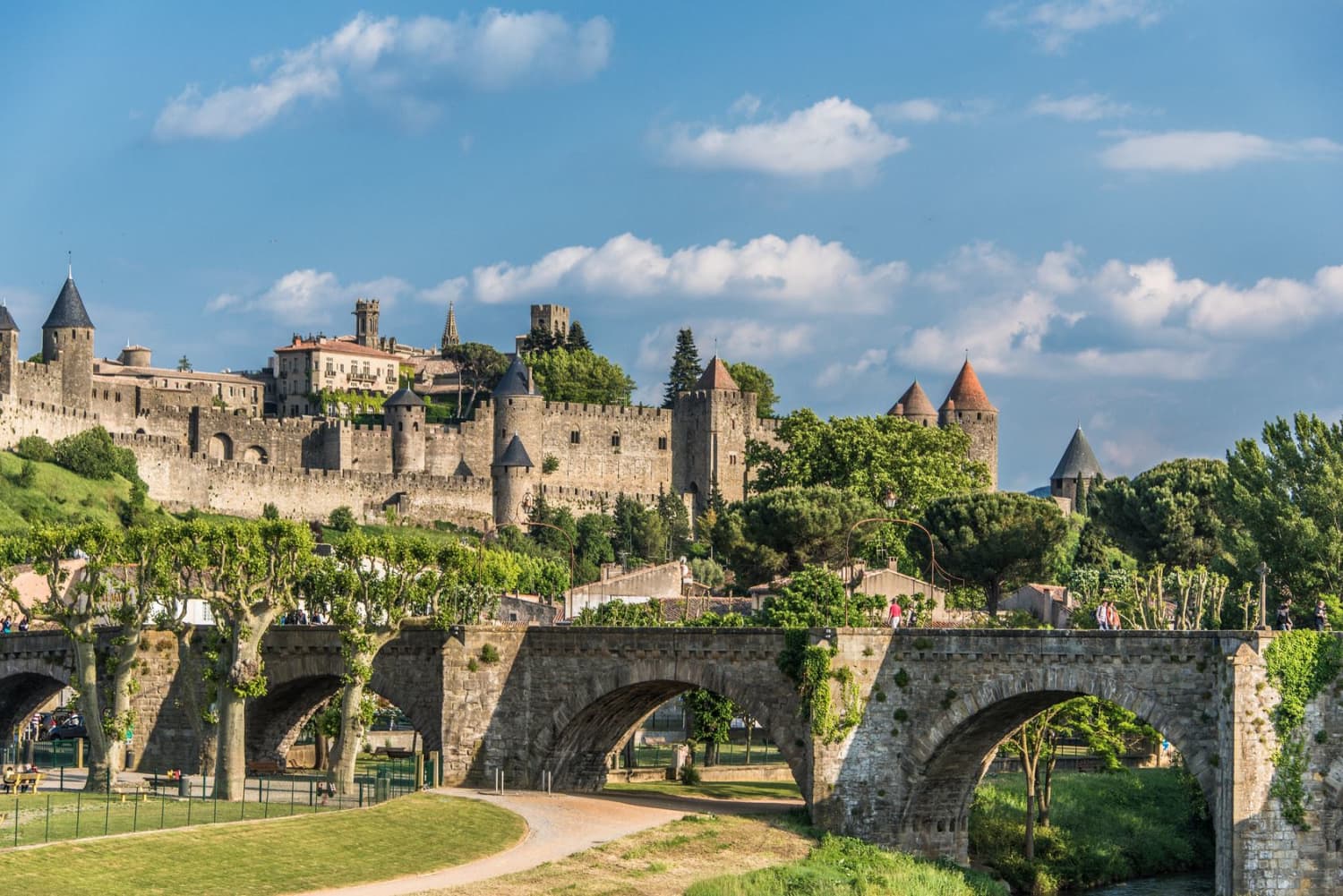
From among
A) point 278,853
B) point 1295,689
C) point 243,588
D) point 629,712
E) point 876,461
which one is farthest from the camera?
point 876,461

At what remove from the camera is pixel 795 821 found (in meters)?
45.5

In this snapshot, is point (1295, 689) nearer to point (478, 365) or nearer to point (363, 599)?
point (363, 599)

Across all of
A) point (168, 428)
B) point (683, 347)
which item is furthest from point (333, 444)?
point (683, 347)

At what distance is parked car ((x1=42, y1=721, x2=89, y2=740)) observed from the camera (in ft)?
216

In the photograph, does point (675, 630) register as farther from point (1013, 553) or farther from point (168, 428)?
point (168, 428)

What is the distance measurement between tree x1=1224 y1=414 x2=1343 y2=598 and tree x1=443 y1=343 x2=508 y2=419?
90.4 m

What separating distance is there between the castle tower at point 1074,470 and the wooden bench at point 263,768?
90.9 metres

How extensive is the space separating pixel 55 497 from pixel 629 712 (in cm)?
5698

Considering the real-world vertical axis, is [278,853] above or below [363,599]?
below

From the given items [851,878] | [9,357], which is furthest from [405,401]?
[851,878]

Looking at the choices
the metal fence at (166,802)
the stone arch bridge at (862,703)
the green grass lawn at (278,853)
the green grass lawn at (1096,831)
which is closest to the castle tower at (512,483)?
the stone arch bridge at (862,703)

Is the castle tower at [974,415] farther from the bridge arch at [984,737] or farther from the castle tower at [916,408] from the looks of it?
the bridge arch at [984,737]

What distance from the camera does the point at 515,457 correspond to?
12412cm

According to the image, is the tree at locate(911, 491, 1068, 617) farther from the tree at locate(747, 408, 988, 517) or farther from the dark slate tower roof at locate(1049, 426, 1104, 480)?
the dark slate tower roof at locate(1049, 426, 1104, 480)
